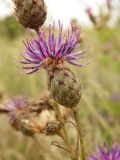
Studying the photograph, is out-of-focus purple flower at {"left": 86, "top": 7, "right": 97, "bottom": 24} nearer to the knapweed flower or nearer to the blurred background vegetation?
the blurred background vegetation

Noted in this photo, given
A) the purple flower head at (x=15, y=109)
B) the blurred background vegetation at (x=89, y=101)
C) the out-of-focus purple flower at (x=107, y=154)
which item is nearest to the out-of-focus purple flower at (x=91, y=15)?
the blurred background vegetation at (x=89, y=101)

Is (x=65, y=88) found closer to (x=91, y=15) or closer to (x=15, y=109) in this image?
(x=15, y=109)

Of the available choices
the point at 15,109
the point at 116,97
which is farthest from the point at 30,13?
the point at 116,97

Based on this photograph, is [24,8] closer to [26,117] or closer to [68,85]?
[68,85]

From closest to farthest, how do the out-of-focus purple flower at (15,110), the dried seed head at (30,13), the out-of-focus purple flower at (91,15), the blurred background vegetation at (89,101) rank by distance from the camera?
the dried seed head at (30,13)
the out-of-focus purple flower at (15,110)
the blurred background vegetation at (89,101)
the out-of-focus purple flower at (91,15)

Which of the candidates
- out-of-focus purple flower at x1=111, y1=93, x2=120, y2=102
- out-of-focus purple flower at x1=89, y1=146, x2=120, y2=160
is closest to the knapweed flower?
out-of-focus purple flower at x1=89, y1=146, x2=120, y2=160

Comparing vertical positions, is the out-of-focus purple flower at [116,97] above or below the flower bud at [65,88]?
above

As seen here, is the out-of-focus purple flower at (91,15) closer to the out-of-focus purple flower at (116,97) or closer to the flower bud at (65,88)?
the out-of-focus purple flower at (116,97)
